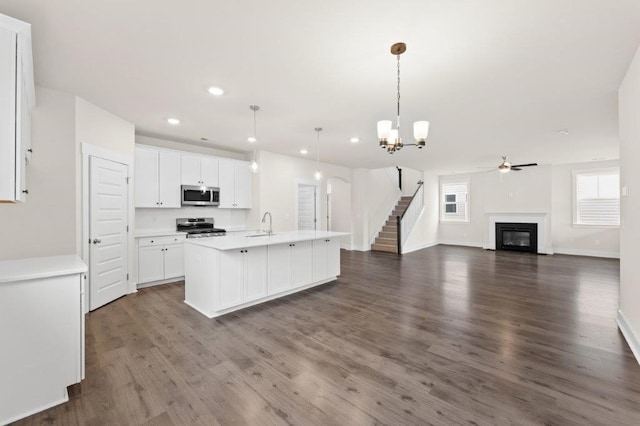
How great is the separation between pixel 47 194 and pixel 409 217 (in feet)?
27.7

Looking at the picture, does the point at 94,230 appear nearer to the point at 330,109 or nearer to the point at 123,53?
the point at 123,53

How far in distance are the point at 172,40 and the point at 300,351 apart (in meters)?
2.97

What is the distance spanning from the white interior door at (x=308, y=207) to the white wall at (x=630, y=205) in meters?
5.75

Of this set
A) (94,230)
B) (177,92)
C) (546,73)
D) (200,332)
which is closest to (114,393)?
(200,332)

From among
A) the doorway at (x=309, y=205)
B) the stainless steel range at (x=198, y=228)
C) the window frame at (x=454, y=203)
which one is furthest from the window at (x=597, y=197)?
the stainless steel range at (x=198, y=228)

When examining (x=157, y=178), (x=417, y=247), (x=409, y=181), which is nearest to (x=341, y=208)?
(x=417, y=247)

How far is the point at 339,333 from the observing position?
2.94 metres

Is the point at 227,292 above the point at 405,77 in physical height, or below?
below

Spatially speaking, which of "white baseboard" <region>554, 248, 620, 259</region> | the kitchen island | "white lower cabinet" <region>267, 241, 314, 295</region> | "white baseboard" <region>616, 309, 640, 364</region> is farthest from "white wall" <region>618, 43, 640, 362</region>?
"white baseboard" <region>554, 248, 620, 259</region>

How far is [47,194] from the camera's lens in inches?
122

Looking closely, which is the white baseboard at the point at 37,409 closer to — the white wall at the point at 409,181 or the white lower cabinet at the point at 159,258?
the white lower cabinet at the point at 159,258

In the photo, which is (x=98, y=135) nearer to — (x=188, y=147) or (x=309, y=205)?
(x=188, y=147)

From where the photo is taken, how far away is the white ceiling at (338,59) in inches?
75.0

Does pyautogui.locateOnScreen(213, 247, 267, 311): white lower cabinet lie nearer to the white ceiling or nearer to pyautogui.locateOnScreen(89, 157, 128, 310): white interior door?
pyautogui.locateOnScreen(89, 157, 128, 310): white interior door
